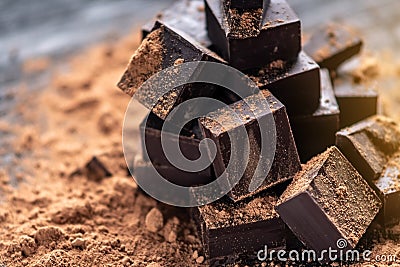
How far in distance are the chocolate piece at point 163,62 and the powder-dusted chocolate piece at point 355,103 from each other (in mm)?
753

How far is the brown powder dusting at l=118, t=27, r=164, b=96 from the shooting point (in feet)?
7.69

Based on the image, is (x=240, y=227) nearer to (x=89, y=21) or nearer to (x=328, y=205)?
(x=328, y=205)

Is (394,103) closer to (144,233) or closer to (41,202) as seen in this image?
(144,233)

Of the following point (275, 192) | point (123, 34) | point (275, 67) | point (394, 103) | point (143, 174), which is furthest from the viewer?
point (123, 34)

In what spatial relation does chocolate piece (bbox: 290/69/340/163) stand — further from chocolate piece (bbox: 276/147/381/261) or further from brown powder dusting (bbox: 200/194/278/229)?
brown powder dusting (bbox: 200/194/278/229)

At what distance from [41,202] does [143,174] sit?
508 mm

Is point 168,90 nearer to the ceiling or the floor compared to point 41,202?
nearer to the ceiling

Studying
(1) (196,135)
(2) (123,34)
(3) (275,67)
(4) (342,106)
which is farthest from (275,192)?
(2) (123,34)

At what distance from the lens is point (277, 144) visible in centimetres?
217

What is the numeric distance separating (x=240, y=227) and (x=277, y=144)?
34cm

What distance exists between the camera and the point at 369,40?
357 centimetres

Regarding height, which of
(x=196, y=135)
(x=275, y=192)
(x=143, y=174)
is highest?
(x=196, y=135)

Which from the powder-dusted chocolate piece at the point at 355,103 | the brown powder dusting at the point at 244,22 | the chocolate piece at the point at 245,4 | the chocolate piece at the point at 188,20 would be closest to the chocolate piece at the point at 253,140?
the brown powder dusting at the point at 244,22

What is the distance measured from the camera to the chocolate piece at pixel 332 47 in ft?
9.37
